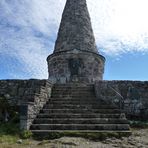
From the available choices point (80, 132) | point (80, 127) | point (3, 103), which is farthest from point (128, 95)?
point (3, 103)

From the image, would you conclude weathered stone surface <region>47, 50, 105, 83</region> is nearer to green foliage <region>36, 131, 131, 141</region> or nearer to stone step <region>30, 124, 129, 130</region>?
stone step <region>30, 124, 129, 130</region>

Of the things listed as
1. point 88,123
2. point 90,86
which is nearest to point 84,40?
point 90,86

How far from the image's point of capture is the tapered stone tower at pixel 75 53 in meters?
16.0


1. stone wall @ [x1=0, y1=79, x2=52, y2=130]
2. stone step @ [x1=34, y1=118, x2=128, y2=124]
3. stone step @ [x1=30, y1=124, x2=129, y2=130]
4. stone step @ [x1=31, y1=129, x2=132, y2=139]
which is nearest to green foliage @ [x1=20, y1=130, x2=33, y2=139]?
stone step @ [x1=31, y1=129, x2=132, y2=139]

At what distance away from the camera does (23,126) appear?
871 centimetres

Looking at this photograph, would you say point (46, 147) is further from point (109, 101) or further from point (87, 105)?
point (109, 101)

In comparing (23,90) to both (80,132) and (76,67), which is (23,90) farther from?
(76,67)

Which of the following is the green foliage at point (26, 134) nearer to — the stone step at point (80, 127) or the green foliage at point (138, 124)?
A: the stone step at point (80, 127)

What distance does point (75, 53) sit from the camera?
53.1ft

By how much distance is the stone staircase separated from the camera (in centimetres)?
877

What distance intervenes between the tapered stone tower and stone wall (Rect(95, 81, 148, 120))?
4417 mm

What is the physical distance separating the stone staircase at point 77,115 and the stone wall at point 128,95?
0.44 metres

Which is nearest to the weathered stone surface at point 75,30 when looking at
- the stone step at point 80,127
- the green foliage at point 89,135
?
the stone step at point 80,127

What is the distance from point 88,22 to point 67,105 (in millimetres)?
8713
